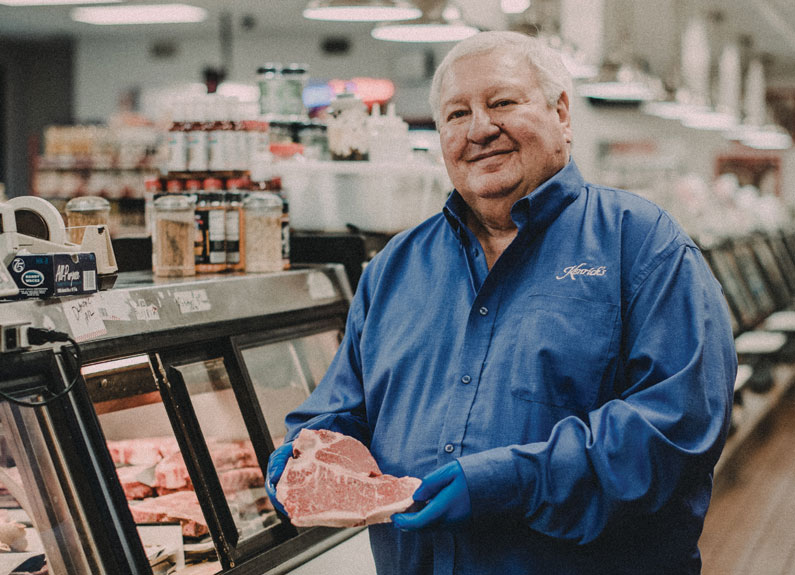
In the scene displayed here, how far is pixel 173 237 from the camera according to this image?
245 cm

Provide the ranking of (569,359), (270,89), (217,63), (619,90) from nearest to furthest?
(569,359), (270,89), (619,90), (217,63)

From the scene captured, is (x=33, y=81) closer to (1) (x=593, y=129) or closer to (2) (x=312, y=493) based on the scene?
(1) (x=593, y=129)

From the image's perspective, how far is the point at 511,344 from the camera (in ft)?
5.24

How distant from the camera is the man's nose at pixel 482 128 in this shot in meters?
1.71

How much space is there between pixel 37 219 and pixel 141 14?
32.7ft

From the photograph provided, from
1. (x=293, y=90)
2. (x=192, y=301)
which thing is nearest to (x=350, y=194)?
(x=293, y=90)

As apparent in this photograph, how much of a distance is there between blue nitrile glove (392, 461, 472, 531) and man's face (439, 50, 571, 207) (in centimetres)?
60

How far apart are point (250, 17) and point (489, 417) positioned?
37.0 feet

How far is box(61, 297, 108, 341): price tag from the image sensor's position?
1.67m

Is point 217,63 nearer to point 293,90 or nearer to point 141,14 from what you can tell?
point 141,14

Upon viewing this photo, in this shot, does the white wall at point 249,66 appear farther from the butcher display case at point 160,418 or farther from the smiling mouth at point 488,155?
the smiling mouth at point 488,155

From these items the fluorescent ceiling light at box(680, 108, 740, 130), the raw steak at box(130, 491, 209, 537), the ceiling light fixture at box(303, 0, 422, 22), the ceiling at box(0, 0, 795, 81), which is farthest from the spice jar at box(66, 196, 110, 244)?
the fluorescent ceiling light at box(680, 108, 740, 130)

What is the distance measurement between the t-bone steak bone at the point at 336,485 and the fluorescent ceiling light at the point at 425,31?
8.75 feet

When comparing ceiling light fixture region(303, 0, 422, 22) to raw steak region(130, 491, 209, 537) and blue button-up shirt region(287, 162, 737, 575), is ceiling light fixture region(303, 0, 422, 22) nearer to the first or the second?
blue button-up shirt region(287, 162, 737, 575)
